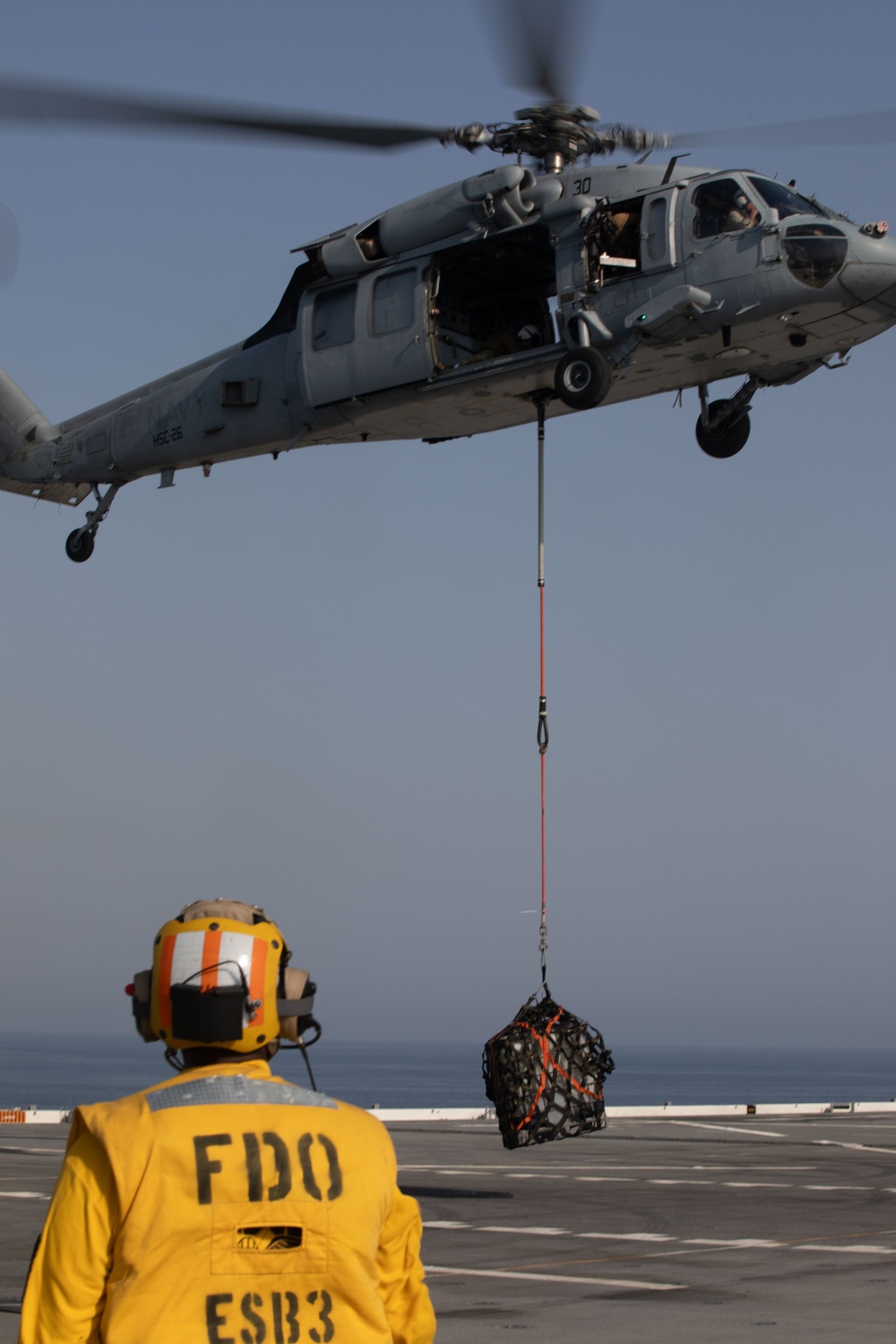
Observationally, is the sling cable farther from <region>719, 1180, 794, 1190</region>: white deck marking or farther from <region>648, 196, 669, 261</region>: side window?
<region>648, 196, 669, 261</region>: side window

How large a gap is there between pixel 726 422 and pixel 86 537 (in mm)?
10588

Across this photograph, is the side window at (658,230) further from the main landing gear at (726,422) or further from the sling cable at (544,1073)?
the sling cable at (544,1073)

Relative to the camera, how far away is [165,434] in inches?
890

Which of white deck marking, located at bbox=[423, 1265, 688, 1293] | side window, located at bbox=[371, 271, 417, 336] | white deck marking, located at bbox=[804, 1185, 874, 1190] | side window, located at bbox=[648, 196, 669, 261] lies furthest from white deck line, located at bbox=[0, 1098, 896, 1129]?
white deck marking, located at bbox=[423, 1265, 688, 1293]

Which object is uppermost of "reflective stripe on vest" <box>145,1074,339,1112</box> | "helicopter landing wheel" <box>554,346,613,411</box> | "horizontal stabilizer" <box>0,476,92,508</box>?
"horizontal stabilizer" <box>0,476,92,508</box>

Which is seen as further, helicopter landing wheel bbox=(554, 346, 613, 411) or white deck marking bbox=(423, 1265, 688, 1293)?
helicopter landing wheel bbox=(554, 346, 613, 411)

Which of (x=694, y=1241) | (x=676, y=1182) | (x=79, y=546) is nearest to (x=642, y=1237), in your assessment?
(x=694, y=1241)

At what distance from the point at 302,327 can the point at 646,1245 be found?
12.4m

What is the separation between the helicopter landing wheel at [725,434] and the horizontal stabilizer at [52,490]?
10.4m

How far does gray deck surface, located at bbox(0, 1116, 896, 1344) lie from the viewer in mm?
9180

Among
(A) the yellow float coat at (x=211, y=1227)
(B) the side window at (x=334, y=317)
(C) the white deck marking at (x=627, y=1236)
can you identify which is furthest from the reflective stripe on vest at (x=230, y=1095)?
(B) the side window at (x=334, y=317)

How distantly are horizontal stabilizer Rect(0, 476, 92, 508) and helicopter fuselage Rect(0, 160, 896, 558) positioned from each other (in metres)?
3.59

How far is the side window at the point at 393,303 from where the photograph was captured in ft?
62.1

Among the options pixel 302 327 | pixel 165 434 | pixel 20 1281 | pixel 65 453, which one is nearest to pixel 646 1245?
pixel 20 1281
